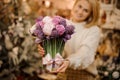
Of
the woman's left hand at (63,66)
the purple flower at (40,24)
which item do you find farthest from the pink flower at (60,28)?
the woman's left hand at (63,66)

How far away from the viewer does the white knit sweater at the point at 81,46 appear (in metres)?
2.92

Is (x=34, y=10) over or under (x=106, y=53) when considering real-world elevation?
over

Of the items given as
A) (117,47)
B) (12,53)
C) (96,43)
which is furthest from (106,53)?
(12,53)

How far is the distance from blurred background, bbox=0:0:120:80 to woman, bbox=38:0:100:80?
0.29 m

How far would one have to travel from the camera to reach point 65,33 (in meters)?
2.69

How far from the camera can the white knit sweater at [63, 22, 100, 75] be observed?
292cm

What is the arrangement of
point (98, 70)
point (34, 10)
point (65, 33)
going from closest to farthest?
point (65, 33), point (98, 70), point (34, 10)

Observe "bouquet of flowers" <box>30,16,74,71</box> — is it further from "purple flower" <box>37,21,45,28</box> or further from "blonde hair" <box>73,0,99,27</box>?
"blonde hair" <box>73,0,99,27</box>

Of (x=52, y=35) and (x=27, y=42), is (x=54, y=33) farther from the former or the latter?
(x=27, y=42)

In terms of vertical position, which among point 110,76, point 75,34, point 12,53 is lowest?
point 110,76

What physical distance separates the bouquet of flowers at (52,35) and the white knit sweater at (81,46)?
0.19 m

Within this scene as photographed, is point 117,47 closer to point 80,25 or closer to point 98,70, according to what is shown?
point 98,70

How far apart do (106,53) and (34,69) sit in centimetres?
69

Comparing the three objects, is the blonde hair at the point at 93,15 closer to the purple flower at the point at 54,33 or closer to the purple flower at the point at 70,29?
the purple flower at the point at 70,29
